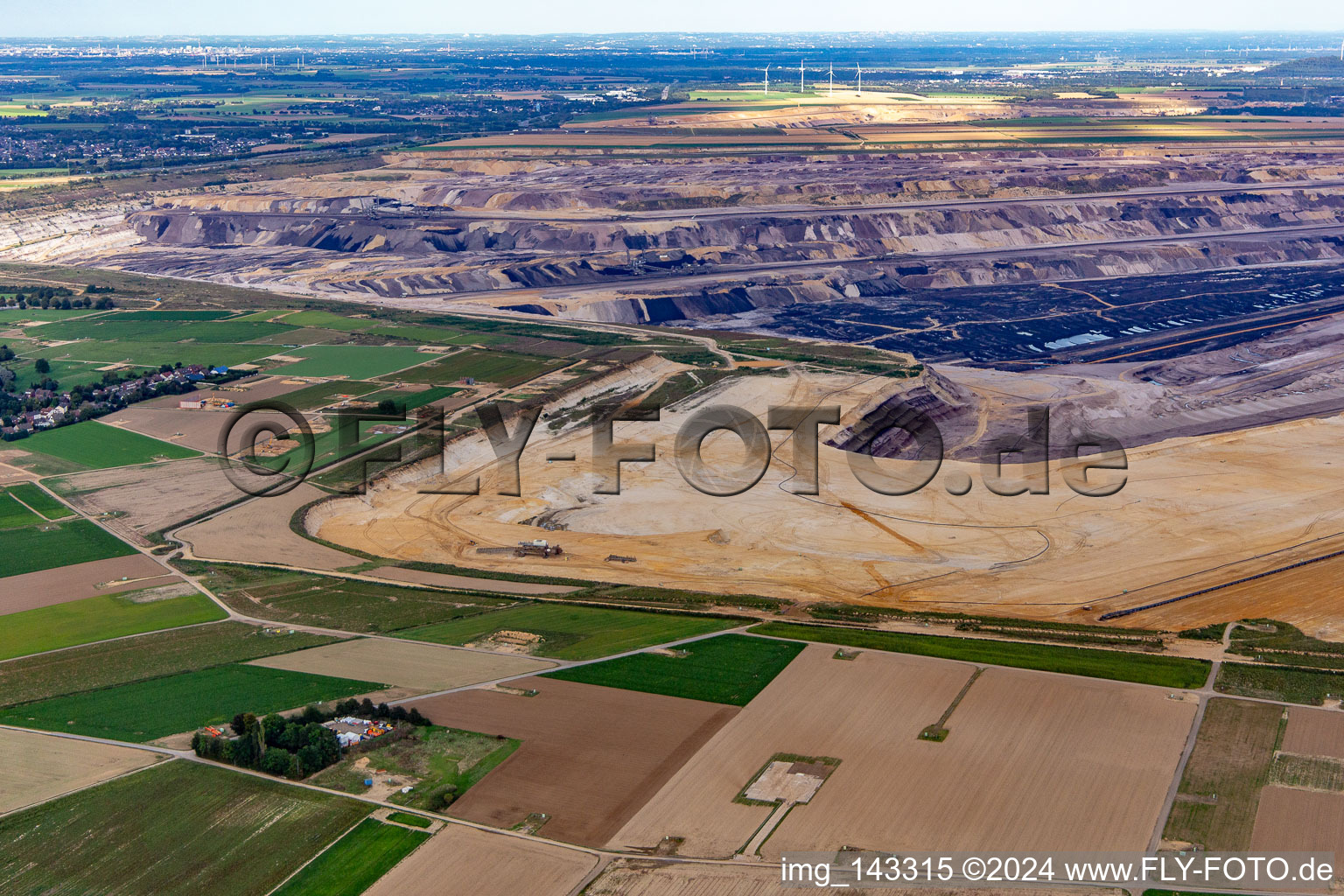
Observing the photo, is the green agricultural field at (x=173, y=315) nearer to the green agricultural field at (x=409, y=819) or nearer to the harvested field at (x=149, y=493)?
the harvested field at (x=149, y=493)

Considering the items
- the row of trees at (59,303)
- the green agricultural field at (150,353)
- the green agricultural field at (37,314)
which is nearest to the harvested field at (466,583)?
the green agricultural field at (150,353)

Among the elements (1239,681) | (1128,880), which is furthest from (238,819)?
(1239,681)

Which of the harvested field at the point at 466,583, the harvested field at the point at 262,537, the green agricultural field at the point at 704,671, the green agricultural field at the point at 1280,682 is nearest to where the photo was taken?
the green agricultural field at the point at 1280,682

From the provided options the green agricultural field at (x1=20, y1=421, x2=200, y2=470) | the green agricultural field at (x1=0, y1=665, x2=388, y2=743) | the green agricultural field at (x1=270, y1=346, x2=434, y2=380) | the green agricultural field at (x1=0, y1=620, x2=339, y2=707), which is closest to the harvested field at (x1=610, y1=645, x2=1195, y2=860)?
the green agricultural field at (x1=0, y1=665, x2=388, y2=743)

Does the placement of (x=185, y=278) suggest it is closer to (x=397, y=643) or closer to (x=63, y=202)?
(x=63, y=202)

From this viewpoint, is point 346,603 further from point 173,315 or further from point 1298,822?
point 173,315
